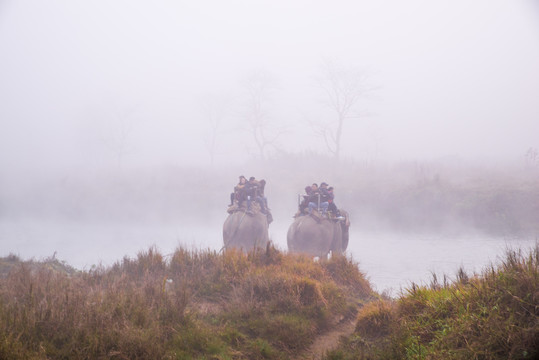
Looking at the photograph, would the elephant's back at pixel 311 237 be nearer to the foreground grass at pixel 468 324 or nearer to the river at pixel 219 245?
the river at pixel 219 245

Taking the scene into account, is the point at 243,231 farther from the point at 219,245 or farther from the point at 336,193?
the point at 336,193

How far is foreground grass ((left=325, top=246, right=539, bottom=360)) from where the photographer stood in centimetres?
352

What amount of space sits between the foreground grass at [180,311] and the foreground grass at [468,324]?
1.06 meters

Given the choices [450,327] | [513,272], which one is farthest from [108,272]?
[513,272]

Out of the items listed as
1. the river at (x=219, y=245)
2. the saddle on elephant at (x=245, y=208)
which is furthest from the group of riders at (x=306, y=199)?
the river at (x=219, y=245)

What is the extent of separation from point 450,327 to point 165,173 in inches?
1426

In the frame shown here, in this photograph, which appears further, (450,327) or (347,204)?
(347,204)

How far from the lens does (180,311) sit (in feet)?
16.5

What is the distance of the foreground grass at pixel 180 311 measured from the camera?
3953 mm

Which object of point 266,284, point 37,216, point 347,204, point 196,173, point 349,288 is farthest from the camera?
point 196,173

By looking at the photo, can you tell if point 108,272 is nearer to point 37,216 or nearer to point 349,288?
point 349,288

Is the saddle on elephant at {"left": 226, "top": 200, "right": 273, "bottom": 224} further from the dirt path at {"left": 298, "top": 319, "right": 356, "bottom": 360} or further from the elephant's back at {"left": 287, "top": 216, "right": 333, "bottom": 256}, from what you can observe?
the dirt path at {"left": 298, "top": 319, "right": 356, "bottom": 360}

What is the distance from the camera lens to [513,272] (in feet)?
13.9

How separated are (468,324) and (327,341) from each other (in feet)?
7.20
